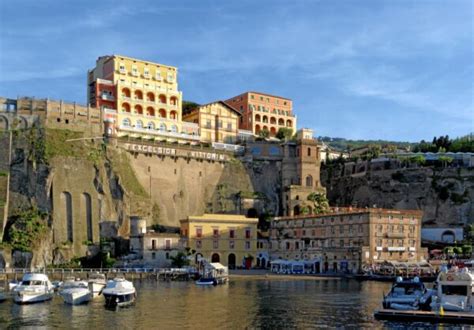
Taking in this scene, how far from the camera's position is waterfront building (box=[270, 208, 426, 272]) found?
87.8 metres

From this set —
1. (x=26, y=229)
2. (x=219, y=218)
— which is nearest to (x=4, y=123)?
(x=26, y=229)

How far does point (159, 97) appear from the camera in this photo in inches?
4363

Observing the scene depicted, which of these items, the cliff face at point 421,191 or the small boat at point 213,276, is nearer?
the small boat at point 213,276

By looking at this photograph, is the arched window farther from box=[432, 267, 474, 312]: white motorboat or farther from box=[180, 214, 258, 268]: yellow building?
box=[432, 267, 474, 312]: white motorboat

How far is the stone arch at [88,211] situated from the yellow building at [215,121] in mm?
27622

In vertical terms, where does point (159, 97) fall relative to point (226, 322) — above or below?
above

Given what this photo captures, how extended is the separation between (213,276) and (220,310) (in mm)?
26428

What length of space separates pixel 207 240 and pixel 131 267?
13478 millimetres

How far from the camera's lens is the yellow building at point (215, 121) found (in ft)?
376

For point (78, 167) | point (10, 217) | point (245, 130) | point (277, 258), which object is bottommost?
point (277, 258)

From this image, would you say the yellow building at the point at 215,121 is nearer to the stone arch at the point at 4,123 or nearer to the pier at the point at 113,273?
the stone arch at the point at 4,123

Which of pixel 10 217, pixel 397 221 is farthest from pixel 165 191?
pixel 397 221

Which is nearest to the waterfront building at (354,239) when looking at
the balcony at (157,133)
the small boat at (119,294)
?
the balcony at (157,133)

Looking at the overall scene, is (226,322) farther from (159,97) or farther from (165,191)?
(159,97)
